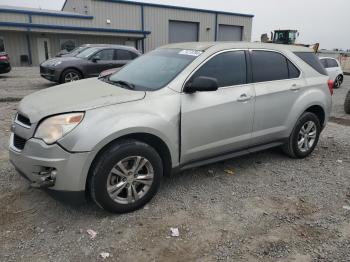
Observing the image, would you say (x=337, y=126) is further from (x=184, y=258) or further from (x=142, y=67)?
(x=184, y=258)

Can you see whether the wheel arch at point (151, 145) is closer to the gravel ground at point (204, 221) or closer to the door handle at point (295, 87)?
the gravel ground at point (204, 221)

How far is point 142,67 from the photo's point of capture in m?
4.34

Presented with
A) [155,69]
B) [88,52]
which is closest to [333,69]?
[88,52]

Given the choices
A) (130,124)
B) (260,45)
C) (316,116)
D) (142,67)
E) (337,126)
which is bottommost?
(337,126)

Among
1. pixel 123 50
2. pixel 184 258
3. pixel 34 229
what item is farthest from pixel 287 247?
pixel 123 50

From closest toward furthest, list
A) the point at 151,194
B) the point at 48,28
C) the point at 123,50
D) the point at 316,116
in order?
the point at 151,194
the point at 316,116
the point at 123,50
the point at 48,28

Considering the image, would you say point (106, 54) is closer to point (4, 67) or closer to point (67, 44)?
point (4, 67)

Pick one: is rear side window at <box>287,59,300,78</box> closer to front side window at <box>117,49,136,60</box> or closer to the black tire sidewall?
the black tire sidewall

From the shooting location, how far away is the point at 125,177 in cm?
332

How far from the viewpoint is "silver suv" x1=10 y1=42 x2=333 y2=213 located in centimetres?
304

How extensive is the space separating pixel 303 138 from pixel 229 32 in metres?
32.8

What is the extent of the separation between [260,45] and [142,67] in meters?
1.64

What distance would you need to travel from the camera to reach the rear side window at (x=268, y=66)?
14.2 ft

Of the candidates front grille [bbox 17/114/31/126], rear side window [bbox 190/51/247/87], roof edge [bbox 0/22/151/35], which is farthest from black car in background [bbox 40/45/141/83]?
roof edge [bbox 0/22/151/35]
